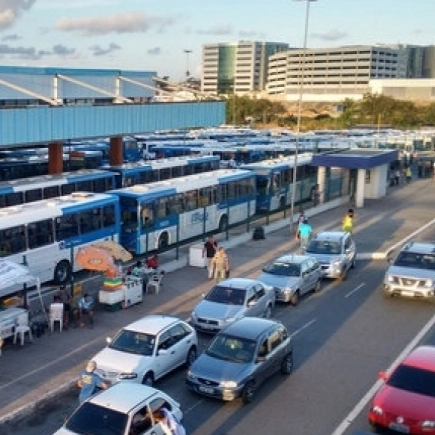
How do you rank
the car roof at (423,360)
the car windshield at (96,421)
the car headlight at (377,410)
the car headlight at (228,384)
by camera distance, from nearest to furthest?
the car windshield at (96,421) → the car headlight at (377,410) → the car roof at (423,360) → the car headlight at (228,384)

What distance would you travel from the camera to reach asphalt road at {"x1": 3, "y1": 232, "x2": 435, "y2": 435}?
13203 millimetres

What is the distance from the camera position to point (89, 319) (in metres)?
18.9

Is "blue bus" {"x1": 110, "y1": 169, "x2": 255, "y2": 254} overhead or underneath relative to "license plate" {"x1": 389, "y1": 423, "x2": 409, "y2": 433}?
overhead

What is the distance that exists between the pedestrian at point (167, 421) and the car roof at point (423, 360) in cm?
494

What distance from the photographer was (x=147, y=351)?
14.6 m

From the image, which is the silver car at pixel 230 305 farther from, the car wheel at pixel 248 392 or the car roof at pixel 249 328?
the car wheel at pixel 248 392

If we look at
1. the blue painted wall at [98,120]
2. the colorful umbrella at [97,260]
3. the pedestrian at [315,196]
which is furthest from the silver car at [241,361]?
the pedestrian at [315,196]

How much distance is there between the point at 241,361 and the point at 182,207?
15.5 meters

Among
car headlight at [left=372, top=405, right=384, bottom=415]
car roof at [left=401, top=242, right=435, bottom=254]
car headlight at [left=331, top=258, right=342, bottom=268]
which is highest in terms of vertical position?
car roof at [left=401, top=242, right=435, bottom=254]

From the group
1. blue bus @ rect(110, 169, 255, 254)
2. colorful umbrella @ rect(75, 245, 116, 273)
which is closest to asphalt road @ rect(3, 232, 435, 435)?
colorful umbrella @ rect(75, 245, 116, 273)

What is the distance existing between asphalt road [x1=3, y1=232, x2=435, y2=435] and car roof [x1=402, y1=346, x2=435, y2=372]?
1.33m

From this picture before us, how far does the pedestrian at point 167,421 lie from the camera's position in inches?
444

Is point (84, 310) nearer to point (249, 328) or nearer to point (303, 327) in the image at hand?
point (249, 328)

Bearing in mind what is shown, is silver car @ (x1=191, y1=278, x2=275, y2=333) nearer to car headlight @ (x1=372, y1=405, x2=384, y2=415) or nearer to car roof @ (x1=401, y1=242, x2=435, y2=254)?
car headlight @ (x1=372, y1=405, x2=384, y2=415)
